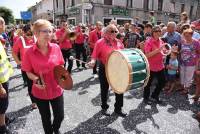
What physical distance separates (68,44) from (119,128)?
15.5ft

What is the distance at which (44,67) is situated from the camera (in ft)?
11.0

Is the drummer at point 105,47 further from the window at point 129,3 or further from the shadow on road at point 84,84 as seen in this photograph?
the window at point 129,3

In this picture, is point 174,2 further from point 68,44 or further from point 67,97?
point 67,97

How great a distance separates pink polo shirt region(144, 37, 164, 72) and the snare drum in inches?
Answer: 40.2

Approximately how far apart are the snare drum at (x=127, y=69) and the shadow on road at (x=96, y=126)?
0.80 m

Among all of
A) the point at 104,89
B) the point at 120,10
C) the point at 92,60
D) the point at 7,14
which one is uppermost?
the point at 7,14

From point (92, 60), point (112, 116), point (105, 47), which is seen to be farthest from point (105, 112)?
point (105, 47)

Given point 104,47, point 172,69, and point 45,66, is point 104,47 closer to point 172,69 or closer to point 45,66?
point 45,66

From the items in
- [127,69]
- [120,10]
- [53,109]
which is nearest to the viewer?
[53,109]

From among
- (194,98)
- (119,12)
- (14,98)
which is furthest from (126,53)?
(119,12)

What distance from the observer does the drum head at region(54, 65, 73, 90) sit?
3.40m

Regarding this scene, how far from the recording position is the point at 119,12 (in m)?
27.6

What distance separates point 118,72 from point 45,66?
153 centimetres

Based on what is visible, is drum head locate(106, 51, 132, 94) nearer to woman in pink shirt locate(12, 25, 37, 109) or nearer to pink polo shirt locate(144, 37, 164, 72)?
pink polo shirt locate(144, 37, 164, 72)
